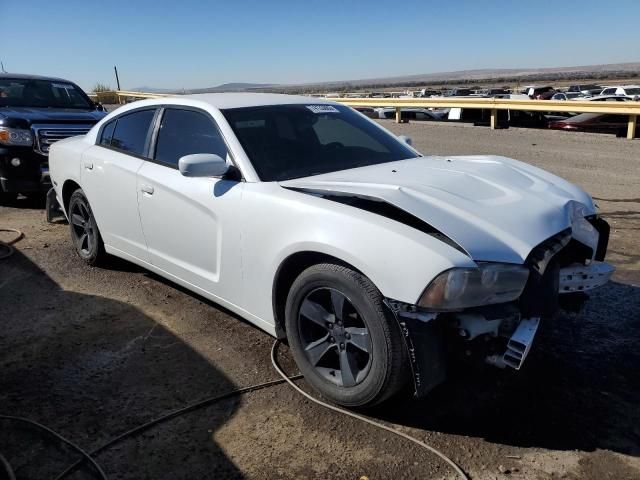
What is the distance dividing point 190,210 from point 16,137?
491cm

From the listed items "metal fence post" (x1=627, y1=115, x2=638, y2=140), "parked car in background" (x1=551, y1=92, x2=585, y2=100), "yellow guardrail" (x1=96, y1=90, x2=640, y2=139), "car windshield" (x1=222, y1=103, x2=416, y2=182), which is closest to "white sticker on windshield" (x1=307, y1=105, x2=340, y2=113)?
"car windshield" (x1=222, y1=103, x2=416, y2=182)

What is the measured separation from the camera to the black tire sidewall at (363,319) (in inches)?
108

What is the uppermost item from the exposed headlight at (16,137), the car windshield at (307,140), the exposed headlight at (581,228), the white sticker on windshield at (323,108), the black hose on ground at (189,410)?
the white sticker on windshield at (323,108)

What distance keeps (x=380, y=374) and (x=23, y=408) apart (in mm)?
1985

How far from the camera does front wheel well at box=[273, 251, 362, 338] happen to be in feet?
10.3

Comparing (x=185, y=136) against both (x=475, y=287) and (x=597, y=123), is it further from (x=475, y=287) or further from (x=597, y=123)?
(x=597, y=123)

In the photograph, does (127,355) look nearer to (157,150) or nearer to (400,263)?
(157,150)

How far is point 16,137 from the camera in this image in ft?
24.5

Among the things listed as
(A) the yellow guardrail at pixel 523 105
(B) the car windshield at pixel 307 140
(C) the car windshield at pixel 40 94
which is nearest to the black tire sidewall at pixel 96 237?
(B) the car windshield at pixel 307 140

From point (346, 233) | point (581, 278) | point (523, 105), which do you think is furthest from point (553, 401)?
point (523, 105)

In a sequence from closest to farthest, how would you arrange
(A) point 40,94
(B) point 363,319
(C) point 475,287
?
(C) point 475,287
(B) point 363,319
(A) point 40,94

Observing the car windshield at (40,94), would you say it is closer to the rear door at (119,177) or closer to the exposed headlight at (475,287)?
the rear door at (119,177)

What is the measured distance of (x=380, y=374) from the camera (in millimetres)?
2795

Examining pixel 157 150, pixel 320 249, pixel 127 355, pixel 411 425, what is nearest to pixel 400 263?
pixel 320 249
